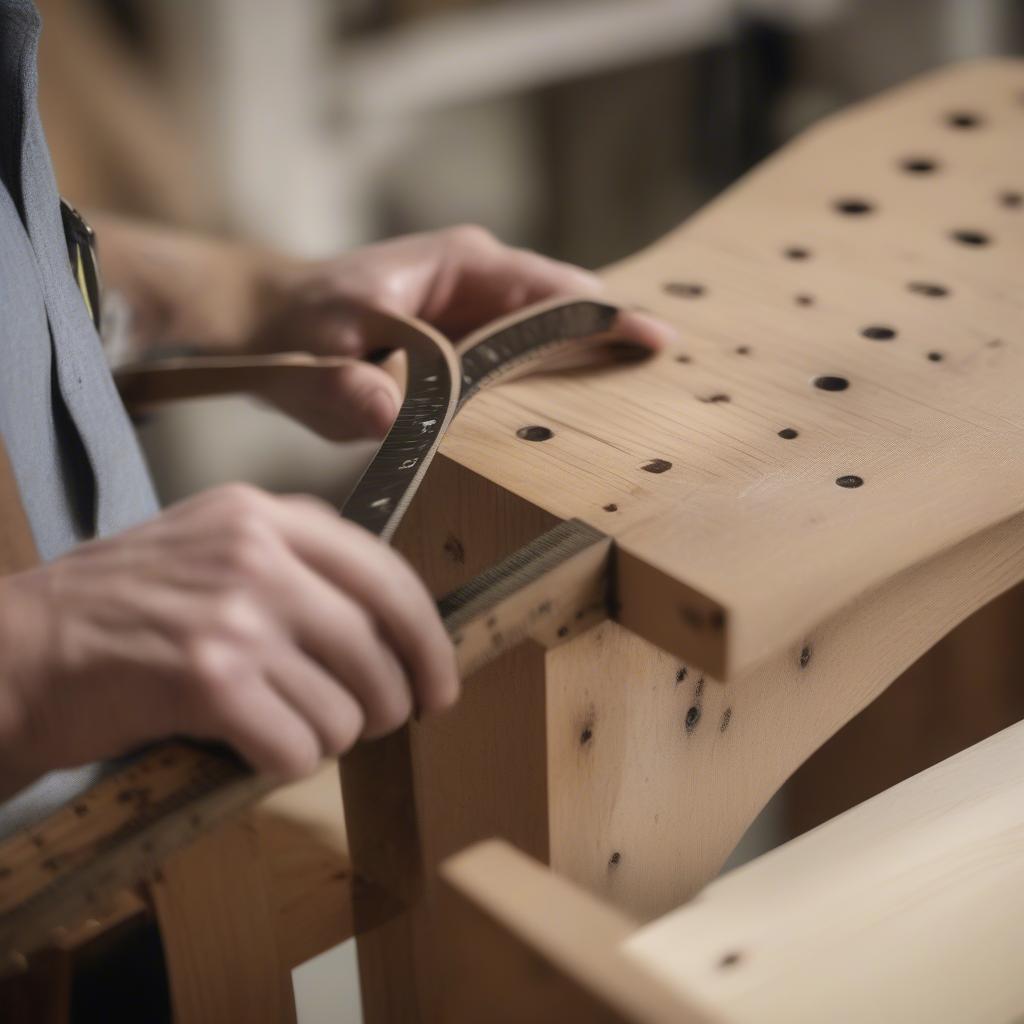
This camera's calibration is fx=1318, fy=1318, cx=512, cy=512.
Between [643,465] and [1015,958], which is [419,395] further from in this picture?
[1015,958]

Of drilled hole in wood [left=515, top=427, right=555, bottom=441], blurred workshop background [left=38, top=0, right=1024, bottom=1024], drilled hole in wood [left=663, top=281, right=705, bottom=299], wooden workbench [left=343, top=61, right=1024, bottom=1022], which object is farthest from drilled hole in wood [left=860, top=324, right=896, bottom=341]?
blurred workshop background [left=38, top=0, right=1024, bottom=1024]

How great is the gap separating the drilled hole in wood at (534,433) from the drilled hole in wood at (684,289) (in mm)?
184

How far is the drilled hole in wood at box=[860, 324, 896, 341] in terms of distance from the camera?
2.38 feet

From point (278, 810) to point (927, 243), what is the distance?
53 centimetres

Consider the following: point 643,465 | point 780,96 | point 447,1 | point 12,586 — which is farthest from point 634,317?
point 780,96

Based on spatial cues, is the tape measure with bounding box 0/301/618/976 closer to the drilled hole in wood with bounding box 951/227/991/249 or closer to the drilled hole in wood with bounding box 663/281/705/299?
the drilled hole in wood with bounding box 663/281/705/299

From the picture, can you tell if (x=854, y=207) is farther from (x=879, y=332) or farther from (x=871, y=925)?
(x=871, y=925)

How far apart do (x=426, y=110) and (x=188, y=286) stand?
140 cm

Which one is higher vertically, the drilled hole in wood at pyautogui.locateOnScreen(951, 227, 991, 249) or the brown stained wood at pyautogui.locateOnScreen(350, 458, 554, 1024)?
the drilled hole in wood at pyautogui.locateOnScreen(951, 227, 991, 249)

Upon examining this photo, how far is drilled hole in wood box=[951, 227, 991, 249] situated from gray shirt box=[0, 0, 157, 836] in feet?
1.72

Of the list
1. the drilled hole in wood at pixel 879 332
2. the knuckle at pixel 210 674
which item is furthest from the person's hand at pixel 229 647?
the drilled hole in wood at pixel 879 332

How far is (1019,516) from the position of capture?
633 millimetres

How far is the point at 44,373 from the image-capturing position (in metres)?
0.62

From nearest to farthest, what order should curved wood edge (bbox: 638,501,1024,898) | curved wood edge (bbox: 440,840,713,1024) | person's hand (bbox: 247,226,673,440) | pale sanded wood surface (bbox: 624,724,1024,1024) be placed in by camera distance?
curved wood edge (bbox: 440,840,713,1024) < pale sanded wood surface (bbox: 624,724,1024,1024) < curved wood edge (bbox: 638,501,1024,898) < person's hand (bbox: 247,226,673,440)
